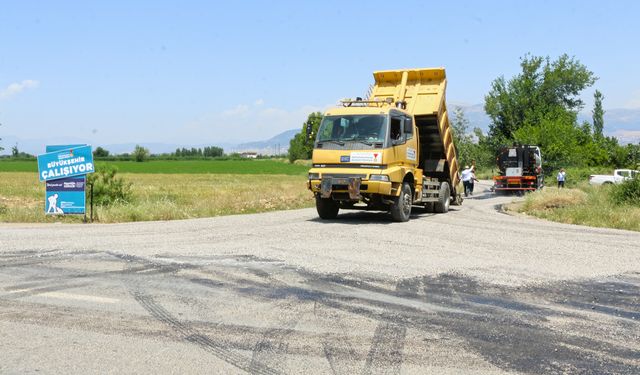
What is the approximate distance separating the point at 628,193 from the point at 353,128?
31.6 feet

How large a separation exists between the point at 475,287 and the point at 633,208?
11.4 m

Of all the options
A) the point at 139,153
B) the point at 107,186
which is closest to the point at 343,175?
the point at 107,186

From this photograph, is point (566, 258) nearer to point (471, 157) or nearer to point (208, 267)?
point (208, 267)

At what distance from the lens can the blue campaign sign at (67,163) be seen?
15.2 metres

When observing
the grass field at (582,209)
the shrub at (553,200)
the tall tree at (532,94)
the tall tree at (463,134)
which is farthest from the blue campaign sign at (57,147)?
the tall tree at (532,94)

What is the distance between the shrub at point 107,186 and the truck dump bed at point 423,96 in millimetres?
9247

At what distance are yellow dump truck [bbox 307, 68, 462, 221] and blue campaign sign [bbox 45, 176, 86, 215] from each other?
5.79 meters

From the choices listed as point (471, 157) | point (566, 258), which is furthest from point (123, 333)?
point (471, 157)

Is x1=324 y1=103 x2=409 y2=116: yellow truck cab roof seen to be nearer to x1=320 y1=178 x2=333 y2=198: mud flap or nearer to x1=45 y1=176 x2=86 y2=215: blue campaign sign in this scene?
x1=320 y1=178 x2=333 y2=198: mud flap

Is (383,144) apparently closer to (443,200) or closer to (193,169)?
(443,200)

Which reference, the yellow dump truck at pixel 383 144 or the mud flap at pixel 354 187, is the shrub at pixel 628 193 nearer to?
the yellow dump truck at pixel 383 144

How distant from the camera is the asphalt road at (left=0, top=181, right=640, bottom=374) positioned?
185 inches

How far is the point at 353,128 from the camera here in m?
14.7

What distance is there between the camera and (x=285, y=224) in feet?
47.6
